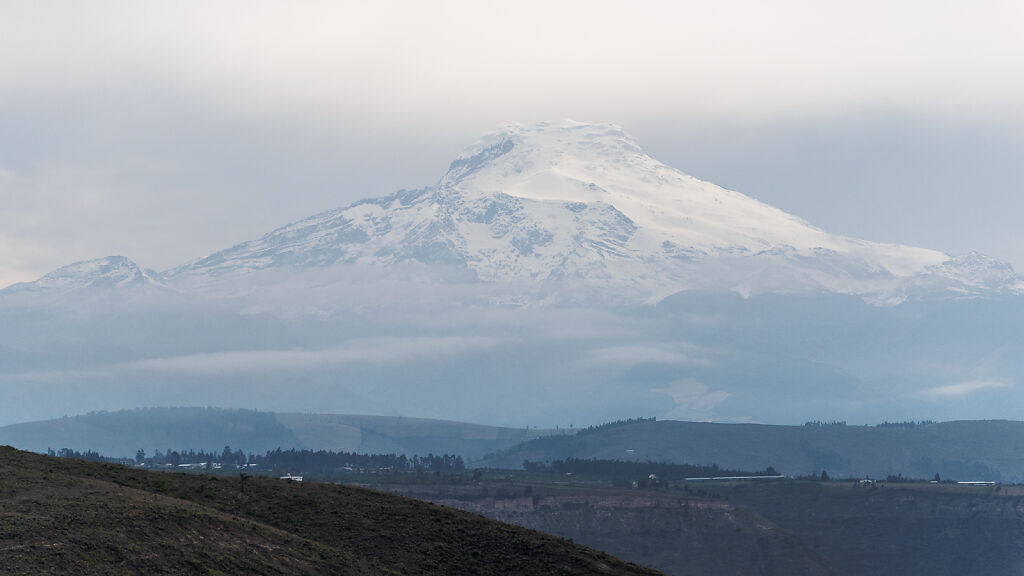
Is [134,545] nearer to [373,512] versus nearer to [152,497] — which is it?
[152,497]

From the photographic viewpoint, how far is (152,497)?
154m

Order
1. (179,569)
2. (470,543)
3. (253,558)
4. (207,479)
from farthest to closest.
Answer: (207,479)
(470,543)
(253,558)
(179,569)

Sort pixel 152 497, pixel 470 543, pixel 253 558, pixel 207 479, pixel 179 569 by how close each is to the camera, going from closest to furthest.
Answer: pixel 179 569, pixel 253 558, pixel 152 497, pixel 470 543, pixel 207 479

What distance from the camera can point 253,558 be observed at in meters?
140

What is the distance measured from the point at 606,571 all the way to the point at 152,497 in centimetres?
4708

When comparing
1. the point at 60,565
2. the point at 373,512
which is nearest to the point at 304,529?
the point at 373,512

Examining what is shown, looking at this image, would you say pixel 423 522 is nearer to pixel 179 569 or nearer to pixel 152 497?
pixel 152 497

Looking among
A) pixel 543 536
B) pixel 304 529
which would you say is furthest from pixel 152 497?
pixel 543 536

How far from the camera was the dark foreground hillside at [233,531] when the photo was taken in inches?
5084

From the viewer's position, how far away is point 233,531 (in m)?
146

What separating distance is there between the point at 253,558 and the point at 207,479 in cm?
3981

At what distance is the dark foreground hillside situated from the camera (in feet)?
424

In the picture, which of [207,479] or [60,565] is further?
[207,479]

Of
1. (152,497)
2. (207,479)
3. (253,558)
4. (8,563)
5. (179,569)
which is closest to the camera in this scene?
(8,563)
